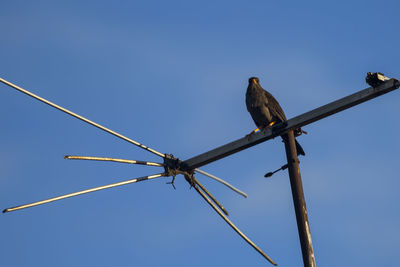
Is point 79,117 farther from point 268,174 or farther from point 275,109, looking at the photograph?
point 275,109

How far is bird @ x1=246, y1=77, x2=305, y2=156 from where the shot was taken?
8.23 m

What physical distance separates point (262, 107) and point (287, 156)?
3.48 meters

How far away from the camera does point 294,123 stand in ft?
16.5

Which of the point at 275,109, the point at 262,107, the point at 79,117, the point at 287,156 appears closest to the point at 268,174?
the point at 287,156

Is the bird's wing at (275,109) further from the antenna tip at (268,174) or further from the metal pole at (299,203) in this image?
the metal pole at (299,203)

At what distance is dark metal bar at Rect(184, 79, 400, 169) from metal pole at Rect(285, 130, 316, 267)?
0.45ft

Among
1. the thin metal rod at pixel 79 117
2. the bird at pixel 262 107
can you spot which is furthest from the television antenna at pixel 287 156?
the bird at pixel 262 107

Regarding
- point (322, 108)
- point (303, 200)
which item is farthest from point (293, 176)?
point (322, 108)

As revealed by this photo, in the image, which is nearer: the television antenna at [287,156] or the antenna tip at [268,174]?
the television antenna at [287,156]

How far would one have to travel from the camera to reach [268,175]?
5.36 metres

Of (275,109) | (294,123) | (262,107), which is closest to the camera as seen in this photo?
(294,123)

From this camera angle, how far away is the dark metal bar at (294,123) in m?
4.62

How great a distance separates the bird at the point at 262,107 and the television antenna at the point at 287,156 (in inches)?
88.6

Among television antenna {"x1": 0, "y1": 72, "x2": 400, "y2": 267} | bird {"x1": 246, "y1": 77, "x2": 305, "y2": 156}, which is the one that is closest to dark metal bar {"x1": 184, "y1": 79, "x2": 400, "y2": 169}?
television antenna {"x1": 0, "y1": 72, "x2": 400, "y2": 267}
